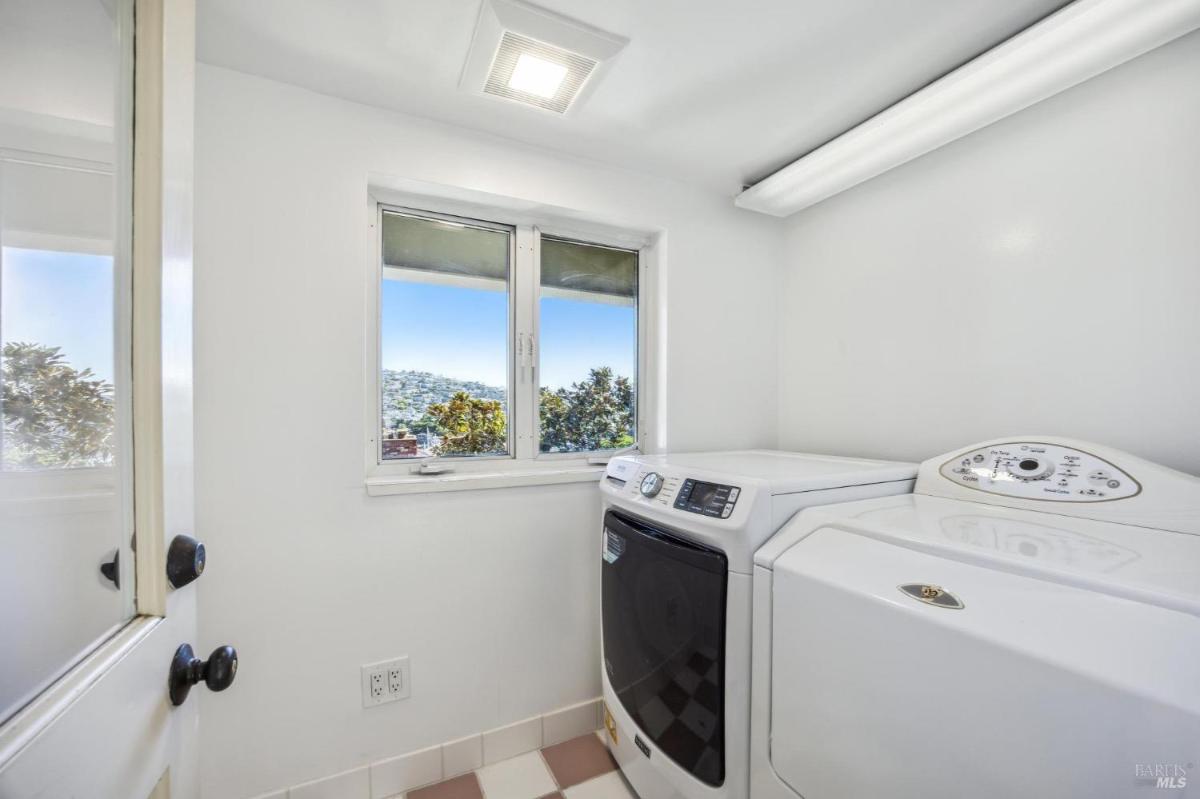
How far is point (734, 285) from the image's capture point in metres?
2.16

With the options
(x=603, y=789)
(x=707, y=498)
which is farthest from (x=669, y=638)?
(x=603, y=789)

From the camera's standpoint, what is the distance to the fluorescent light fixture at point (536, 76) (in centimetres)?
130

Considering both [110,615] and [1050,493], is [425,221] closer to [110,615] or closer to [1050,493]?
[110,615]

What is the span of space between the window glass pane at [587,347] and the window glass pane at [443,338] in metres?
0.19

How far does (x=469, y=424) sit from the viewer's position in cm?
183

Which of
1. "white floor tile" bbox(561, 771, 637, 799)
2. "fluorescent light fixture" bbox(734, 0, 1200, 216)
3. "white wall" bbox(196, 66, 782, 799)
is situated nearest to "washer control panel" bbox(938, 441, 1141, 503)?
"fluorescent light fixture" bbox(734, 0, 1200, 216)

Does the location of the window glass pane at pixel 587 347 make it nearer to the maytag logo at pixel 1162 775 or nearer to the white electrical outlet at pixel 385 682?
the white electrical outlet at pixel 385 682

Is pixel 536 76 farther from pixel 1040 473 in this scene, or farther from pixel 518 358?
pixel 1040 473

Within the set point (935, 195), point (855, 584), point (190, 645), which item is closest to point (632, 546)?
point (855, 584)

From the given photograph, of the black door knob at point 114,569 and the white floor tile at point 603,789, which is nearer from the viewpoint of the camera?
the black door knob at point 114,569

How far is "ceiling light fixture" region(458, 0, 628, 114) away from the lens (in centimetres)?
116

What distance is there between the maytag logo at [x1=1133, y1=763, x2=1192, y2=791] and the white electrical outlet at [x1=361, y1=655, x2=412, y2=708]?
1.68 meters

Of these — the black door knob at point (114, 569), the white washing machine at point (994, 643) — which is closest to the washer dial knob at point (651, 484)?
the white washing machine at point (994, 643)

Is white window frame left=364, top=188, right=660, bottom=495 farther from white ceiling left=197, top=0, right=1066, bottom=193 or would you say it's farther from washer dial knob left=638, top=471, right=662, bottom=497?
washer dial knob left=638, top=471, right=662, bottom=497
